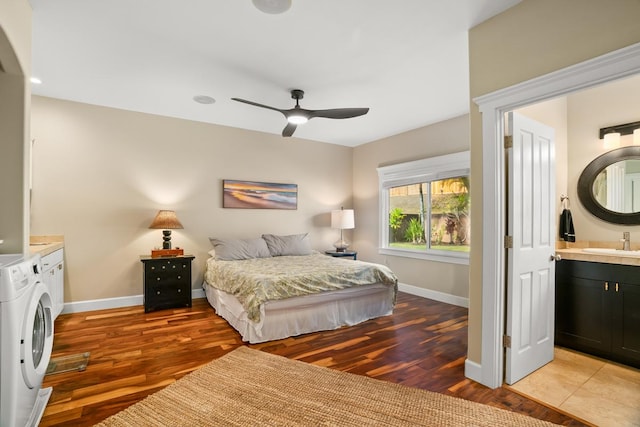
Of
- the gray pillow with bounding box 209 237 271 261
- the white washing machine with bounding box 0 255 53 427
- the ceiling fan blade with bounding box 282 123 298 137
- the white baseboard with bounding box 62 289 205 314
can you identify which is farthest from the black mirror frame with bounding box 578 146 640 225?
the white baseboard with bounding box 62 289 205 314

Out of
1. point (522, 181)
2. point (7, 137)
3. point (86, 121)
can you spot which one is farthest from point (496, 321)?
point (86, 121)

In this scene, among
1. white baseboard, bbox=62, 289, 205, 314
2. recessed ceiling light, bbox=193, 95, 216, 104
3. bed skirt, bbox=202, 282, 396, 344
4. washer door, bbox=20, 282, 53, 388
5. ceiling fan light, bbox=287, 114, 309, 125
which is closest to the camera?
washer door, bbox=20, 282, 53, 388

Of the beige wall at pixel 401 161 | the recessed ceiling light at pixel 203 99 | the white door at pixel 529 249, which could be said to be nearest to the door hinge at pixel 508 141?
the white door at pixel 529 249

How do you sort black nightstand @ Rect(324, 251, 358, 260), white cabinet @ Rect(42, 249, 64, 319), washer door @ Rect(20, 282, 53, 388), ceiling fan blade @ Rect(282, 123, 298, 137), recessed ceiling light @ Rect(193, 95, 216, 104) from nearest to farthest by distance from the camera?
washer door @ Rect(20, 282, 53, 388) < white cabinet @ Rect(42, 249, 64, 319) < ceiling fan blade @ Rect(282, 123, 298, 137) < recessed ceiling light @ Rect(193, 95, 216, 104) < black nightstand @ Rect(324, 251, 358, 260)

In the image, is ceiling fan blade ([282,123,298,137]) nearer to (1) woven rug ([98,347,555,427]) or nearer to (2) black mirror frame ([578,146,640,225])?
(1) woven rug ([98,347,555,427])

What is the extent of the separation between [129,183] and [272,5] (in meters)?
3.35

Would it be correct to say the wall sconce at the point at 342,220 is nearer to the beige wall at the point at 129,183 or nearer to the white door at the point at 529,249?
the beige wall at the point at 129,183

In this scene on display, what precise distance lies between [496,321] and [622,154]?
2268mm

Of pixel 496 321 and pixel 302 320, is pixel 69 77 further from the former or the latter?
pixel 496 321

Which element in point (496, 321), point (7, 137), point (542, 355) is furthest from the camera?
point (542, 355)

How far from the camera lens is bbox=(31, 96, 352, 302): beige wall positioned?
395 centimetres

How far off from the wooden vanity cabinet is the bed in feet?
5.61

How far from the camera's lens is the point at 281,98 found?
3873 millimetres

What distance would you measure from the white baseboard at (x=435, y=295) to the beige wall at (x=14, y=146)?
4.67m
